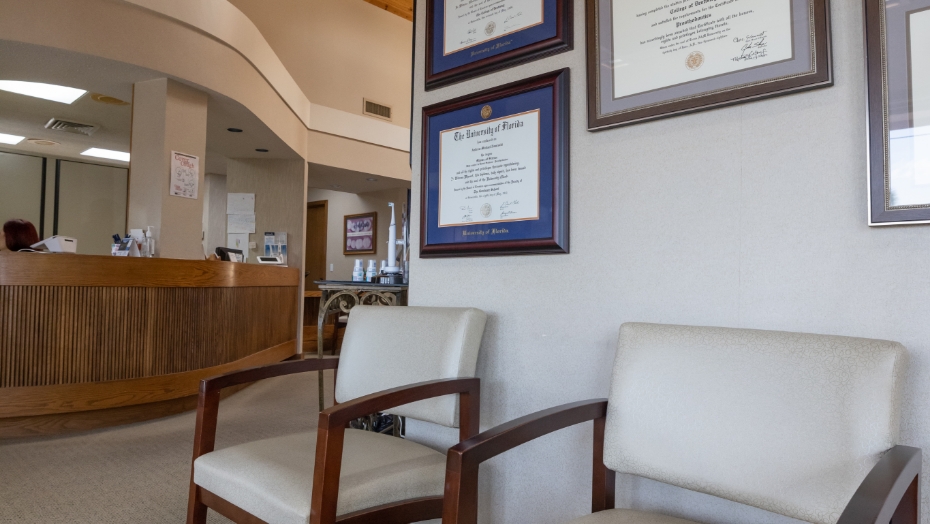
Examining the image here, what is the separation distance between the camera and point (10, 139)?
7.56 m

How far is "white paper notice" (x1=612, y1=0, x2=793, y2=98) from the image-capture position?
137 centimetres

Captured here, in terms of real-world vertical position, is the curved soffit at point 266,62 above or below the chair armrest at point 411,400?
above

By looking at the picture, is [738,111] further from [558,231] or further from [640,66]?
[558,231]

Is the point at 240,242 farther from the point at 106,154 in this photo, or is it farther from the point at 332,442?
the point at 332,442

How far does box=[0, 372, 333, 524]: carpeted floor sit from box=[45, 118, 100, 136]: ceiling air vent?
4.58m

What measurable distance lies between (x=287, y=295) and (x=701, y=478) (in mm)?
5742

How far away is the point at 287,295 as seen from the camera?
6324 mm

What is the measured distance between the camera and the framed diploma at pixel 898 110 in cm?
Answer: 117

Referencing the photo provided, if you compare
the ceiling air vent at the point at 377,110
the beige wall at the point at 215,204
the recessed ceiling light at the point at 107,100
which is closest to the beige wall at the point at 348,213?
the ceiling air vent at the point at 377,110

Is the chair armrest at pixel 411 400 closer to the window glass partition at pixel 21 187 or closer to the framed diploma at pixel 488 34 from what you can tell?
the framed diploma at pixel 488 34

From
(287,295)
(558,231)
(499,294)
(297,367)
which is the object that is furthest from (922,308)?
(287,295)

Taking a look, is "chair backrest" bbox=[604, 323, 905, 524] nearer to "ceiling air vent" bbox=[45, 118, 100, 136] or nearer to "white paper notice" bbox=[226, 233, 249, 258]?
"white paper notice" bbox=[226, 233, 249, 258]
